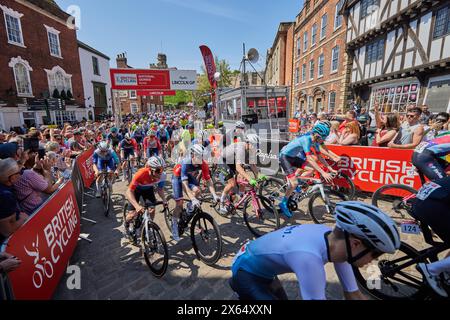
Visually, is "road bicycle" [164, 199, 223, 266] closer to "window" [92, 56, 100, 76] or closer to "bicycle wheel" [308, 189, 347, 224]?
"bicycle wheel" [308, 189, 347, 224]

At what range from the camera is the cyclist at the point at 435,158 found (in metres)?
3.28

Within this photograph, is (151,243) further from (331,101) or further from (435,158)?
(331,101)

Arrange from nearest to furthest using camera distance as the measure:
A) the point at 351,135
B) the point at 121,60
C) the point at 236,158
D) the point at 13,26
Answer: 1. the point at 236,158
2. the point at 351,135
3. the point at 13,26
4. the point at 121,60

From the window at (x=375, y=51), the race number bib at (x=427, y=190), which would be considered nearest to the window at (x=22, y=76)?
the race number bib at (x=427, y=190)

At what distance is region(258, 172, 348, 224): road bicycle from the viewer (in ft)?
14.4

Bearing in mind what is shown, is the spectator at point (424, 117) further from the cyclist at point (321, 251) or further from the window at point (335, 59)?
the window at point (335, 59)

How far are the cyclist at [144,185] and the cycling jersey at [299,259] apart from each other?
90.7 inches

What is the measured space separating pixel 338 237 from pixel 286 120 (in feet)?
32.4

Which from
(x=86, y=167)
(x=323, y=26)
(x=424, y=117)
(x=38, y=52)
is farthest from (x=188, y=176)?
(x=38, y=52)

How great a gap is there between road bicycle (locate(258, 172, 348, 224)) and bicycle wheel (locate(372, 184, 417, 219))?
929 millimetres

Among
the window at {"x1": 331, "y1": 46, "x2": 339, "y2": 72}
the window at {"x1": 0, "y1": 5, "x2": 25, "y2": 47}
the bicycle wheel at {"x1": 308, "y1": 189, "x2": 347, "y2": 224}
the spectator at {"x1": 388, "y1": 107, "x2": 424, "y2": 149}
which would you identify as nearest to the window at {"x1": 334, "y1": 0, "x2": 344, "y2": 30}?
the window at {"x1": 331, "y1": 46, "x2": 339, "y2": 72}

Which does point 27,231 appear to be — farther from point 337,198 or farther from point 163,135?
point 163,135

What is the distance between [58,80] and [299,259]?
28724 millimetres

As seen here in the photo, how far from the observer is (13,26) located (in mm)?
17875
